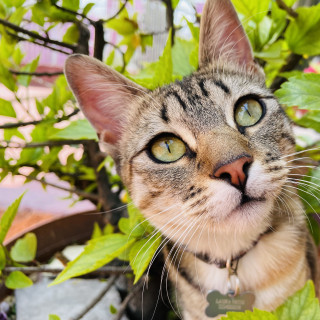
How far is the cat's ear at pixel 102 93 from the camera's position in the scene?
82 centimetres

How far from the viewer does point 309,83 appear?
2.12 ft

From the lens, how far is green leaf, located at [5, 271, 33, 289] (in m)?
0.78

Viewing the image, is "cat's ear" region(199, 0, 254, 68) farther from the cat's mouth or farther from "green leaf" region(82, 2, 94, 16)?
the cat's mouth

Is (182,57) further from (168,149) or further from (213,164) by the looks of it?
(213,164)

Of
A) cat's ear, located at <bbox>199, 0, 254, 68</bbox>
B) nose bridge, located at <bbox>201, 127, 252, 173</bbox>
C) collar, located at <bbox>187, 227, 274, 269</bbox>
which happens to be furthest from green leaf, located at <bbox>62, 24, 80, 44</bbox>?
collar, located at <bbox>187, 227, 274, 269</bbox>

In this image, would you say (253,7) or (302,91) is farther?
(253,7)

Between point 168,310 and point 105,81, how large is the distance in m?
0.84

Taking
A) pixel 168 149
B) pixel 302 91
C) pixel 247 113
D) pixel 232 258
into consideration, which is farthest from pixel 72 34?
pixel 232 258

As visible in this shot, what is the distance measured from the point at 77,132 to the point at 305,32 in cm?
63

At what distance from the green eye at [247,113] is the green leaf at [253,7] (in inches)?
8.4

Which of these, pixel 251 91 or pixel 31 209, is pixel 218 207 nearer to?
pixel 251 91

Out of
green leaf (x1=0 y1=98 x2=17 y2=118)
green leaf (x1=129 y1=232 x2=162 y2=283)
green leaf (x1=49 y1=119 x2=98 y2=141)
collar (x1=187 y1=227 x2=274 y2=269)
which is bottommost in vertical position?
collar (x1=187 y1=227 x2=274 y2=269)

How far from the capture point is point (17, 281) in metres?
0.79

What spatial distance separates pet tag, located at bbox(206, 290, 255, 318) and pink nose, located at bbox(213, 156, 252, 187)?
1.25ft
